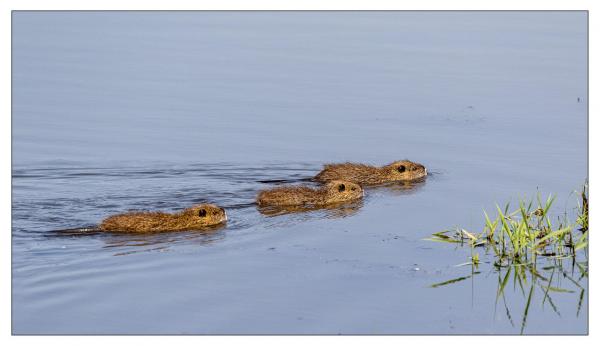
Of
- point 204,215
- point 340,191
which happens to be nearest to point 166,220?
point 204,215

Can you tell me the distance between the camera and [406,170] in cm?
1383

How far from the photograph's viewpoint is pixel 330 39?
68.3ft

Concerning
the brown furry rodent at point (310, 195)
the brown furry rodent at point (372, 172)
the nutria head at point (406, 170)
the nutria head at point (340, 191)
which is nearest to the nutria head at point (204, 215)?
the brown furry rodent at point (310, 195)

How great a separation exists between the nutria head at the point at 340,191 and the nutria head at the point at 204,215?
5.50ft

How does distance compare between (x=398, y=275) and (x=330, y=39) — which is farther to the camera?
(x=330, y=39)

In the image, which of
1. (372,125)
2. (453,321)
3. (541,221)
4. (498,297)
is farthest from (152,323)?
(372,125)

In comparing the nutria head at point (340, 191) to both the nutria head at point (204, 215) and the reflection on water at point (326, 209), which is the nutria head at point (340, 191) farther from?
the nutria head at point (204, 215)

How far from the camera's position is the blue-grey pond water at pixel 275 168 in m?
8.87

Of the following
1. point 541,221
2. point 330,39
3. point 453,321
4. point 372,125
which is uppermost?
point 330,39

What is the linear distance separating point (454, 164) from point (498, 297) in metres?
5.08

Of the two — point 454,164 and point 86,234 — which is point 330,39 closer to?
point 454,164

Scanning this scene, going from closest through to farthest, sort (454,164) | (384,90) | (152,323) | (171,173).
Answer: (152,323) < (171,173) < (454,164) < (384,90)

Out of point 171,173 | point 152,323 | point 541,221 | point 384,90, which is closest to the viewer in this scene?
point 152,323

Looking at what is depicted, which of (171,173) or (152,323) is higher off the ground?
(171,173)
